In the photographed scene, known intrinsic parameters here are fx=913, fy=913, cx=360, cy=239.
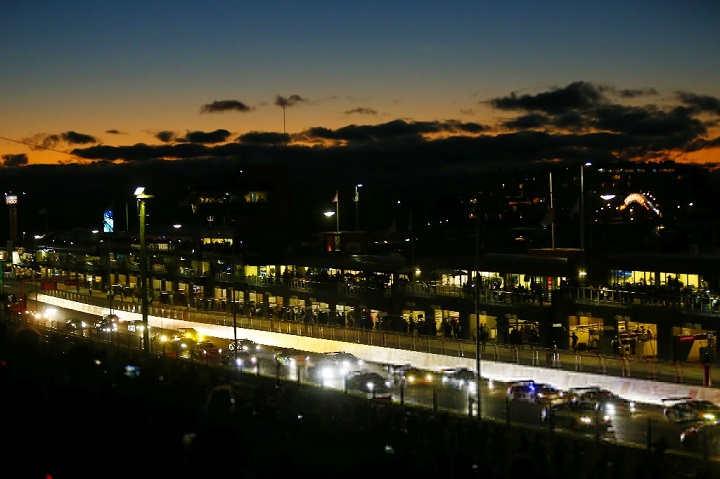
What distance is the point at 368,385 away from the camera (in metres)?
26.6

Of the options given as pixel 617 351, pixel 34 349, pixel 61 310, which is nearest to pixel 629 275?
pixel 617 351

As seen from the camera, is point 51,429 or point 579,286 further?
point 579,286

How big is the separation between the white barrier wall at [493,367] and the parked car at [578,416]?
7.78 ft

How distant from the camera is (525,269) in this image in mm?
38125

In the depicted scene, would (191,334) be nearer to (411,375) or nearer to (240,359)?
(240,359)

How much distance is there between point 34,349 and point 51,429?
5.05 m

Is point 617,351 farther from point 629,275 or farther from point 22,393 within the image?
point 22,393

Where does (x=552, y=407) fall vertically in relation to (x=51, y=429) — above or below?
below

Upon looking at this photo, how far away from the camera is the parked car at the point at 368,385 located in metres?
25.4

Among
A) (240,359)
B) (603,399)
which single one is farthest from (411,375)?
(240,359)

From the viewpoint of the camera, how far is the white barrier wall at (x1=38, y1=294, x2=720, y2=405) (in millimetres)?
23062

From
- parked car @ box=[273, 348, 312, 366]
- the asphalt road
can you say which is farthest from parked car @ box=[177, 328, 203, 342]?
the asphalt road

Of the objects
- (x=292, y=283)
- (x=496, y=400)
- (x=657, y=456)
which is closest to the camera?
(x=657, y=456)

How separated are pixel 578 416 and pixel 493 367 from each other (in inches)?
253
